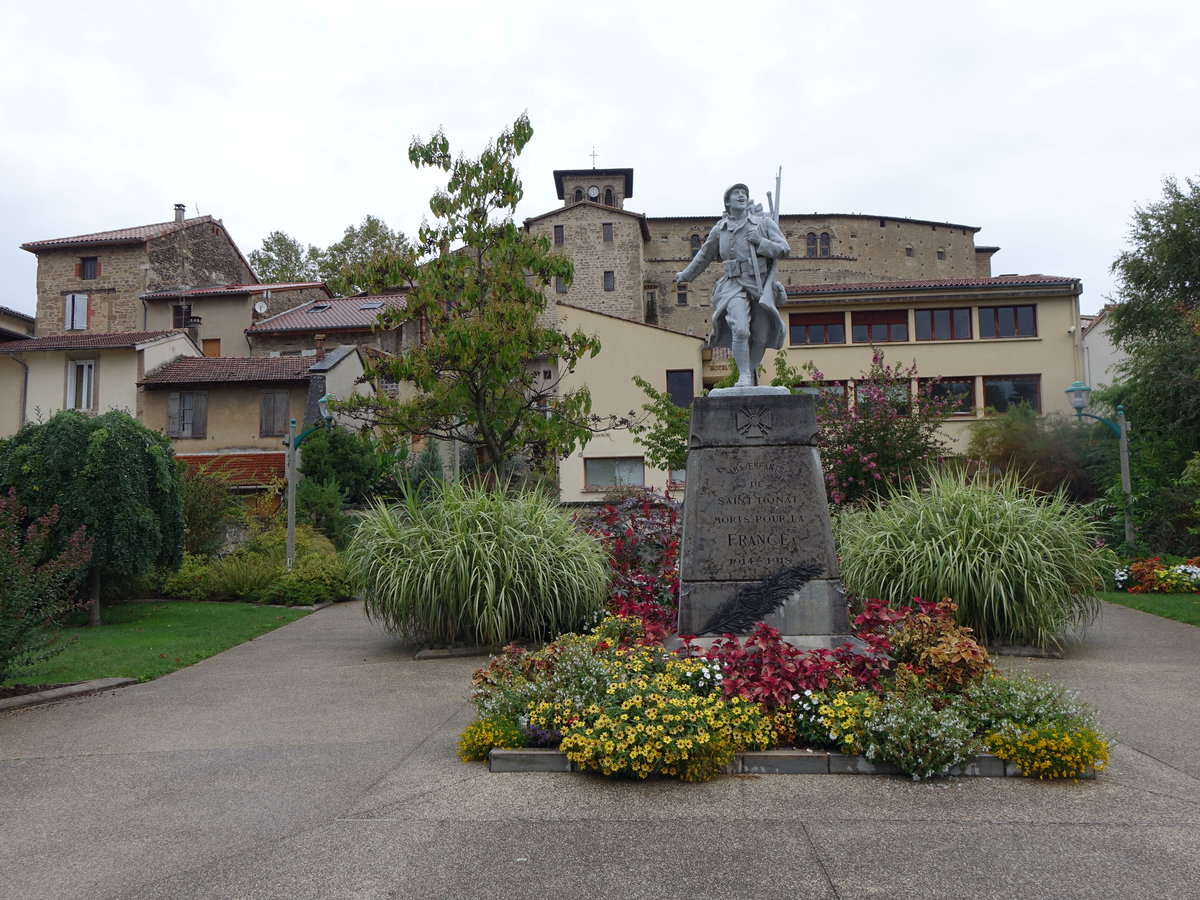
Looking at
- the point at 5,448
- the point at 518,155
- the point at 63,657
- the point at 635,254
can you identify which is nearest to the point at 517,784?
the point at 63,657

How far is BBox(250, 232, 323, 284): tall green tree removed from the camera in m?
54.2

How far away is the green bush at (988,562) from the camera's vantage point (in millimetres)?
9156

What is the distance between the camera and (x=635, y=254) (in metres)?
61.8

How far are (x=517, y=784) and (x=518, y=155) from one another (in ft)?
33.9

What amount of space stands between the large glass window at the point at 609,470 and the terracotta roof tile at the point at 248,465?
10.5 meters

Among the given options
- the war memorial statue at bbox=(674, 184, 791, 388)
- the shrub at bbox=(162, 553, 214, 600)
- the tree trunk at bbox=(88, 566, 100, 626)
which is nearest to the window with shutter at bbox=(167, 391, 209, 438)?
the shrub at bbox=(162, 553, 214, 600)

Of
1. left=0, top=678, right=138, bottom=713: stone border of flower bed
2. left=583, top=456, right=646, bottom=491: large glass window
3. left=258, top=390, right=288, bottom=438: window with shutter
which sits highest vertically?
left=258, top=390, right=288, bottom=438: window with shutter

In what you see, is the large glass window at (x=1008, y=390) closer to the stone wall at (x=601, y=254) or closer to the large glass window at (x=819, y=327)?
the large glass window at (x=819, y=327)

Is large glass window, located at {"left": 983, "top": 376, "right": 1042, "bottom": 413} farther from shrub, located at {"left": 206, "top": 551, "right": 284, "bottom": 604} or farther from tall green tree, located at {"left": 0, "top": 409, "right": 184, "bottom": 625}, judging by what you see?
tall green tree, located at {"left": 0, "top": 409, "right": 184, "bottom": 625}

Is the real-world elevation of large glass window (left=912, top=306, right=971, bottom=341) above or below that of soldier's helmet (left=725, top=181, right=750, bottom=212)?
above

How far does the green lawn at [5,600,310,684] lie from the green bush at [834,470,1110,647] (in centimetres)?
745

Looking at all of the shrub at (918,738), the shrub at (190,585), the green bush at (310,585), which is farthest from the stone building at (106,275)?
the shrub at (918,738)

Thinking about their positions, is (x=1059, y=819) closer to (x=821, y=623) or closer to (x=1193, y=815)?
(x=1193, y=815)

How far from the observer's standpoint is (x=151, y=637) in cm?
1214
